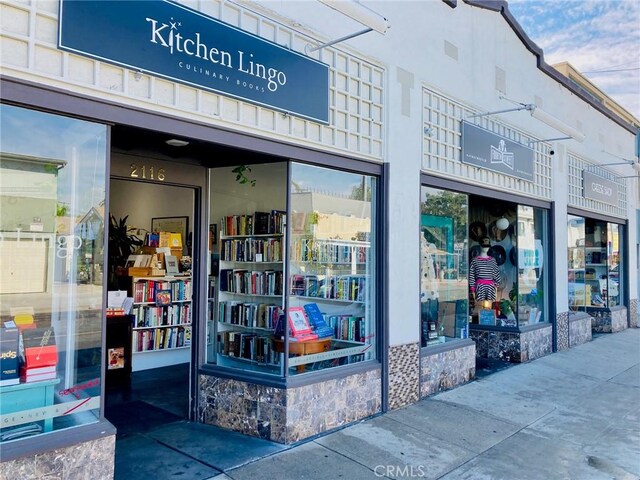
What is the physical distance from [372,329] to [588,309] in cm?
902

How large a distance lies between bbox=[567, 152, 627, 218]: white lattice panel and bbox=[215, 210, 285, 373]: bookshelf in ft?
25.6

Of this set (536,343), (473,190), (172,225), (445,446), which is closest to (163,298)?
(172,225)

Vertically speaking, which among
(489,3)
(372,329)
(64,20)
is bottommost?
(372,329)

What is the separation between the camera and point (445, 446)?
198 inches

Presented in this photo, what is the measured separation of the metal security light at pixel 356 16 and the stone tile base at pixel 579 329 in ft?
27.2

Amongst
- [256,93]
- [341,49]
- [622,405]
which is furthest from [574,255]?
[256,93]

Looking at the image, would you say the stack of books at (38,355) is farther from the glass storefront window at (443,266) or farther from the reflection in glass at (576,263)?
the reflection in glass at (576,263)

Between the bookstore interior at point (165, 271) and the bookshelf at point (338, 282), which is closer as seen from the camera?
the bookstore interior at point (165, 271)

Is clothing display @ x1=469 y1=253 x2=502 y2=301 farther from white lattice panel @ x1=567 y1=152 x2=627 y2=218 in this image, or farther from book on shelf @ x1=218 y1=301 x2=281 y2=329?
book on shelf @ x1=218 y1=301 x2=281 y2=329

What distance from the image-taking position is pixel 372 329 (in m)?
6.04

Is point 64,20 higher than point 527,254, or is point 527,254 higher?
point 64,20

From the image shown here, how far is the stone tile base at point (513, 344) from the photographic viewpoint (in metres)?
8.84

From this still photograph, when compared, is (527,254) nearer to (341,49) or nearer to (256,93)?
(341,49)

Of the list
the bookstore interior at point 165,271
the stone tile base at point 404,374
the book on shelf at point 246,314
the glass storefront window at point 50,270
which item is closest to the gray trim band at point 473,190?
the bookstore interior at point 165,271
